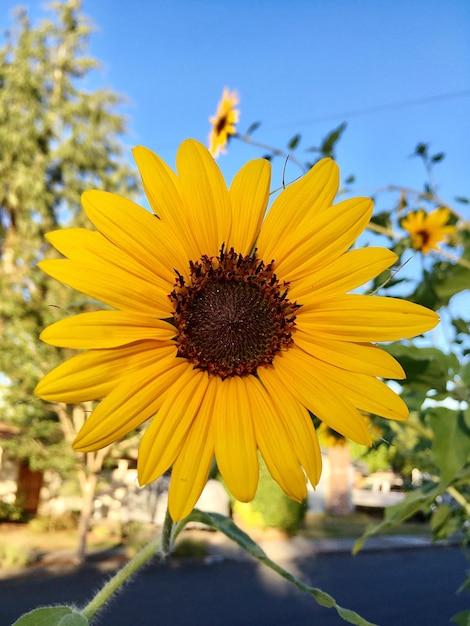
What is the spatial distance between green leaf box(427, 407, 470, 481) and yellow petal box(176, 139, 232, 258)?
309mm

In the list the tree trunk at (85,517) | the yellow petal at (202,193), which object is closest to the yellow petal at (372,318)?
the yellow petal at (202,193)

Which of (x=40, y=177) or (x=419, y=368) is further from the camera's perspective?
(x=40, y=177)

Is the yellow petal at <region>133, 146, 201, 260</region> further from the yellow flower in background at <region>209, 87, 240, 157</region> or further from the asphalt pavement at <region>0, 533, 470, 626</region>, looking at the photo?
the asphalt pavement at <region>0, 533, 470, 626</region>

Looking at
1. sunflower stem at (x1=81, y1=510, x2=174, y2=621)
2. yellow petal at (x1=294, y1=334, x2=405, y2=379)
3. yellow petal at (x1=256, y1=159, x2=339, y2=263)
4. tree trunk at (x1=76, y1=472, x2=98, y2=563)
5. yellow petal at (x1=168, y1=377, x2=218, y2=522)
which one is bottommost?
tree trunk at (x1=76, y1=472, x2=98, y2=563)

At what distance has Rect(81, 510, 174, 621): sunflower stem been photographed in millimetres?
425

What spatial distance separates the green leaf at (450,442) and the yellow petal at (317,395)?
20 cm

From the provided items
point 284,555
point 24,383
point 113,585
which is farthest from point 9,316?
point 113,585

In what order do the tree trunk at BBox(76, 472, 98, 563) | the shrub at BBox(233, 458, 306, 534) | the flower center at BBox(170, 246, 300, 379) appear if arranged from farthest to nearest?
the shrub at BBox(233, 458, 306, 534), the tree trunk at BBox(76, 472, 98, 563), the flower center at BBox(170, 246, 300, 379)

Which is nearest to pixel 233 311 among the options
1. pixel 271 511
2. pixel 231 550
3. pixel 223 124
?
pixel 223 124

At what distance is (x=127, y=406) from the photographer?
41 centimetres

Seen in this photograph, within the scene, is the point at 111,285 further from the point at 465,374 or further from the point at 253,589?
the point at 253,589

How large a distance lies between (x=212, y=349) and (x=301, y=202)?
0.49 feet

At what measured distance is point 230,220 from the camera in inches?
18.3

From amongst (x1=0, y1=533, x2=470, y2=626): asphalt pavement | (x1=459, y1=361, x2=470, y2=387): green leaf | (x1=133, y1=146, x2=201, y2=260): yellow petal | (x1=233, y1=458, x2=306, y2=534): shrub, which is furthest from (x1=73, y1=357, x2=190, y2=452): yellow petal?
(x1=233, y1=458, x2=306, y2=534): shrub
